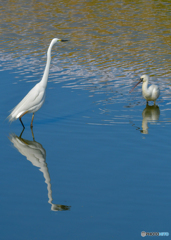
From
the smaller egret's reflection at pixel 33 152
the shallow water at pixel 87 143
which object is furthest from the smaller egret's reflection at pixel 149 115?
the smaller egret's reflection at pixel 33 152

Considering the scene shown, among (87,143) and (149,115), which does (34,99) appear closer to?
(87,143)

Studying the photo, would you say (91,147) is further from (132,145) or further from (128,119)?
(128,119)

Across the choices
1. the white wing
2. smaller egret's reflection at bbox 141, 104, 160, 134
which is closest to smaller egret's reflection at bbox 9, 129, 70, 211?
the white wing

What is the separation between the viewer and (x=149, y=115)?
11.2m

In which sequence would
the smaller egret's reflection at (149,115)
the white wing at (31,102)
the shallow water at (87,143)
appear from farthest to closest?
the smaller egret's reflection at (149,115)
the white wing at (31,102)
the shallow water at (87,143)

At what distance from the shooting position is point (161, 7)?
29.2 m

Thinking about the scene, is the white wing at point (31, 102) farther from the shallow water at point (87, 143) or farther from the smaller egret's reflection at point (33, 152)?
the smaller egret's reflection at point (33, 152)

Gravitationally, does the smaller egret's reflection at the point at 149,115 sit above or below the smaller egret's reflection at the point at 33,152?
above

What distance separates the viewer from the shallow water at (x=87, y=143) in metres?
6.40

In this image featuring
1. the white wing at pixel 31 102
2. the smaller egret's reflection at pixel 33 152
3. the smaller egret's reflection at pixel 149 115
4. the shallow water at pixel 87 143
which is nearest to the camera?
the shallow water at pixel 87 143

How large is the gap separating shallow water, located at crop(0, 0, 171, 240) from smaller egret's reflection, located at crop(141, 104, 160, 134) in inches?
1.1

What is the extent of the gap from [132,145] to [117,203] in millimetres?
2582

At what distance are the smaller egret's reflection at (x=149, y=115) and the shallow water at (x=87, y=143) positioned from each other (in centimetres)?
3

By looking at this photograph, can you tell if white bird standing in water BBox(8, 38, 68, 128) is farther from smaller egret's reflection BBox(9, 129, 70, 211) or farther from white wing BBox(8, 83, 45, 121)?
smaller egret's reflection BBox(9, 129, 70, 211)
